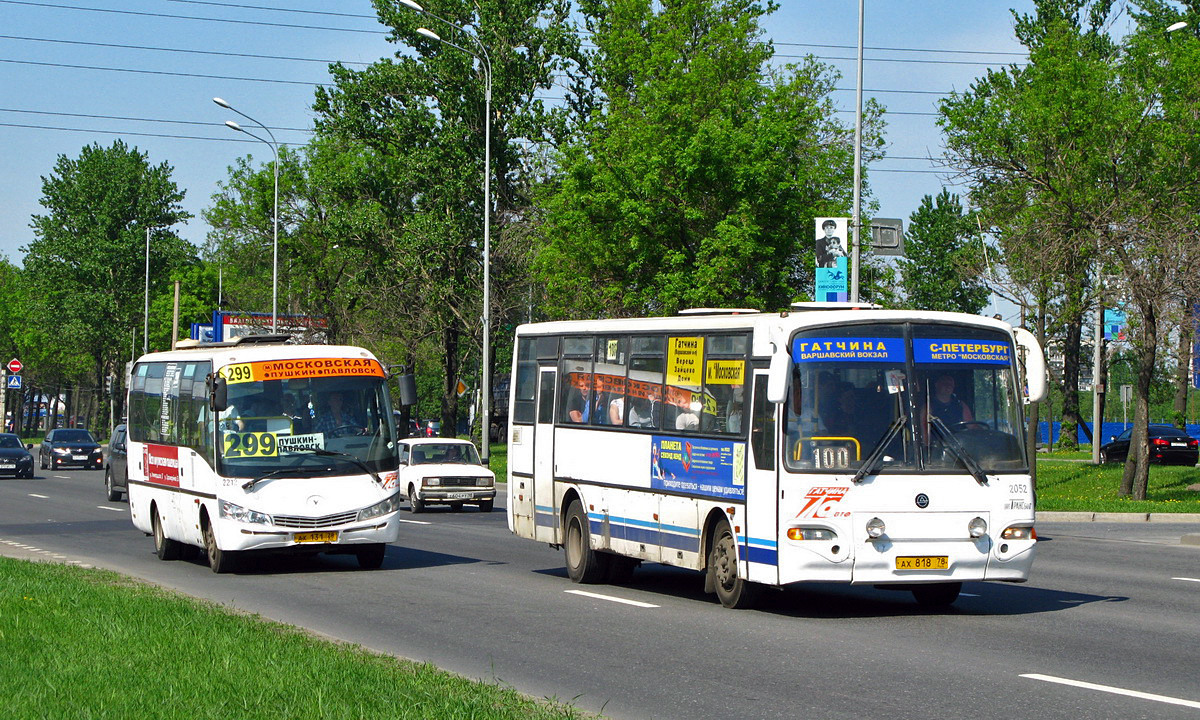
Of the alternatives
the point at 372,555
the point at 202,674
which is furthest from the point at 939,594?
the point at 202,674

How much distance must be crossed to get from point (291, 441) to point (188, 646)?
7.82 metres

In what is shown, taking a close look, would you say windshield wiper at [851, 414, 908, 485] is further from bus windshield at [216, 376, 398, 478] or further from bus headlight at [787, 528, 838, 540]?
bus windshield at [216, 376, 398, 478]

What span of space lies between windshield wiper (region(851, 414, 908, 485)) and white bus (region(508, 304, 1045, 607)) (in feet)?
0.04

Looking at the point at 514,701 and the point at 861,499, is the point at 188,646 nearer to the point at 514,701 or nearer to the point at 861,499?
the point at 514,701

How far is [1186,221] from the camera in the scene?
33.1 metres

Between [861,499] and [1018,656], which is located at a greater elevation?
[861,499]

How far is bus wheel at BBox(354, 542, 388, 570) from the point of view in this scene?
1848 cm

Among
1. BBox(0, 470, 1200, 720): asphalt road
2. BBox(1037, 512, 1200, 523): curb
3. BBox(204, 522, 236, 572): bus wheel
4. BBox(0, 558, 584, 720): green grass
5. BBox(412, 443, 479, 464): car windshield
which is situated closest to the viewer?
BBox(0, 558, 584, 720): green grass

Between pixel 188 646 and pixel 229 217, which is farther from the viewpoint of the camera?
pixel 229 217

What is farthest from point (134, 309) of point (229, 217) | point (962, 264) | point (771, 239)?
point (962, 264)

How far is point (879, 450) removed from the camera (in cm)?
1282

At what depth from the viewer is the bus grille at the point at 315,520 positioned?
57.3 feet

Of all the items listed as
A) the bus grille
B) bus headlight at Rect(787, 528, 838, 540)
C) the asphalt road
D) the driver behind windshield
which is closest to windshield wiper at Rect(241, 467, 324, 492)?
the bus grille

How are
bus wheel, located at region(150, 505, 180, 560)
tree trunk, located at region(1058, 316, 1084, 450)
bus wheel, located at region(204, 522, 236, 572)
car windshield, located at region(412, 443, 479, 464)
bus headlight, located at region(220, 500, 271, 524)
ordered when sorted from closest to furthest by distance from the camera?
bus headlight, located at region(220, 500, 271, 524)
bus wheel, located at region(204, 522, 236, 572)
bus wheel, located at region(150, 505, 180, 560)
car windshield, located at region(412, 443, 479, 464)
tree trunk, located at region(1058, 316, 1084, 450)
